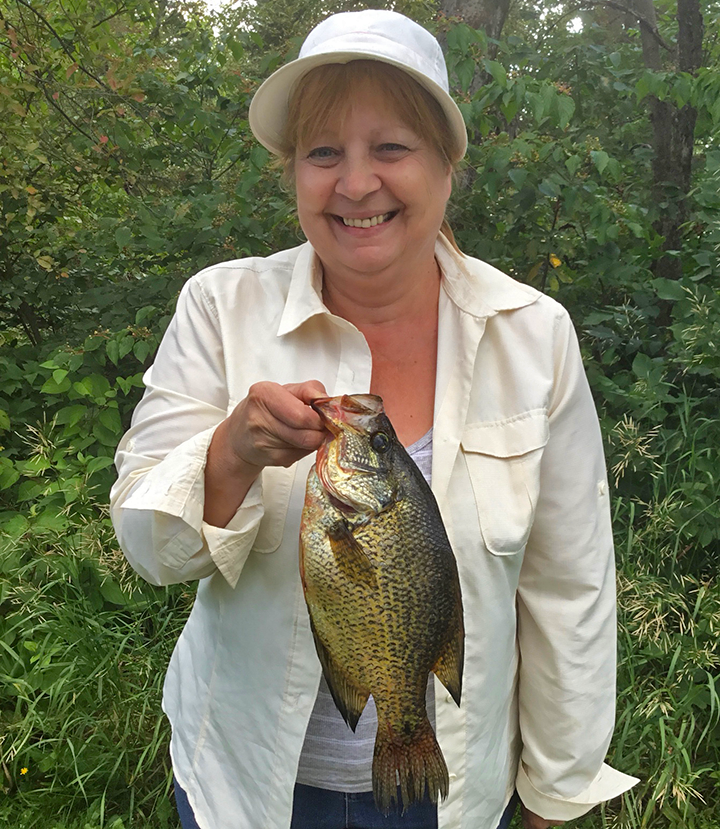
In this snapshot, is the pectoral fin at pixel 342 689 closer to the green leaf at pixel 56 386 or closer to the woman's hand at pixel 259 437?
the woman's hand at pixel 259 437

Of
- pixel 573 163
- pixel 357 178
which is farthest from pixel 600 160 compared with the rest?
pixel 357 178

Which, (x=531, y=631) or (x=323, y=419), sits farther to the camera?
(x=531, y=631)

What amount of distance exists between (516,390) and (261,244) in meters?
2.32

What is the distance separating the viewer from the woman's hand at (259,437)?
1.21 meters

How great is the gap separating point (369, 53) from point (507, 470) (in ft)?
3.10

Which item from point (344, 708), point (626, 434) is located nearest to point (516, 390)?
point (344, 708)

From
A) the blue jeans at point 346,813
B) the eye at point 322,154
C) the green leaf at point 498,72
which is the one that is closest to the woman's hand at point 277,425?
the eye at point 322,154

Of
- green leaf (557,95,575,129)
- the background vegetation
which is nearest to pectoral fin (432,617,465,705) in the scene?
the background vegetation

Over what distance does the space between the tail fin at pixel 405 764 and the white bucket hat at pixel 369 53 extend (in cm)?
130

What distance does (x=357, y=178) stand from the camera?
1.49 meters

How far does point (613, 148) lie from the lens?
4711 mm

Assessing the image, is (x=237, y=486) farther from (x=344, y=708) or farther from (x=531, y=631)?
(x=531, y=631)

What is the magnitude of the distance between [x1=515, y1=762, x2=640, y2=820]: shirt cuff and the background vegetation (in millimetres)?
955

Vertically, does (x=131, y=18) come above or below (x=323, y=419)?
above
